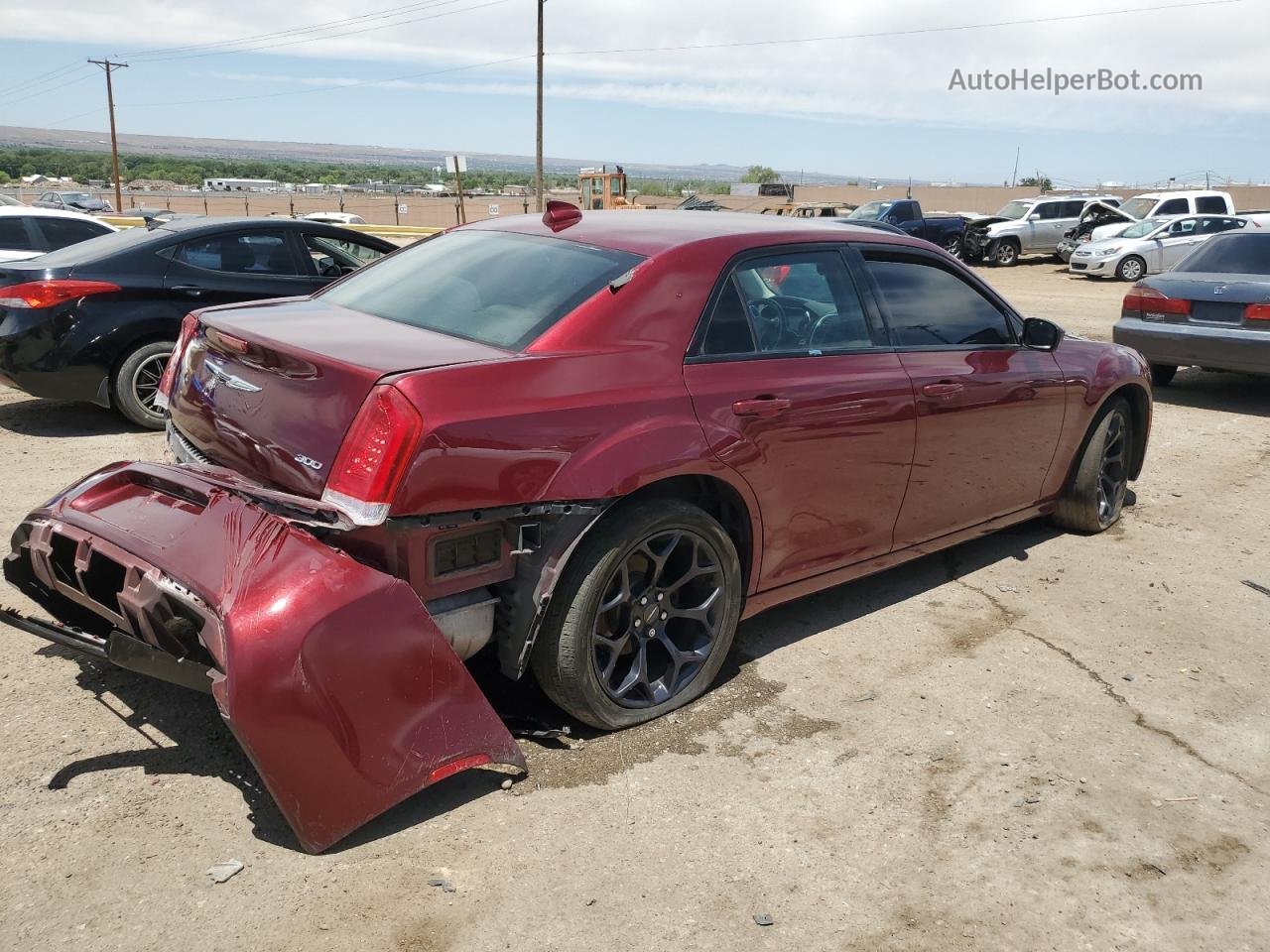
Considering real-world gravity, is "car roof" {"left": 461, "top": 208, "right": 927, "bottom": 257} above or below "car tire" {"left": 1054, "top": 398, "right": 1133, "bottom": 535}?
above

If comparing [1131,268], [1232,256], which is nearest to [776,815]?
[1232,256]

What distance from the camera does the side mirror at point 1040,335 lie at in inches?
193

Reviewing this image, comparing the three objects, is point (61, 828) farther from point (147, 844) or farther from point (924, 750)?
point (924, 750)

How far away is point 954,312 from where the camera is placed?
4609mm

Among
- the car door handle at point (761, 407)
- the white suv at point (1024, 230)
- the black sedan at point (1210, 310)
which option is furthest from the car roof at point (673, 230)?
the white suv at point (1024, 230)

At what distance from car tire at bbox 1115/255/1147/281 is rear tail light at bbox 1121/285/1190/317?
1387 cm

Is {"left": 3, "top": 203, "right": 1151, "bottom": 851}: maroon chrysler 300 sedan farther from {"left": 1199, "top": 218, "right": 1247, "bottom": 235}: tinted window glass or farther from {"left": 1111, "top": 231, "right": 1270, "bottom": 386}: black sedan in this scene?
{"left": 1199, "top": 218, "right": 1247, "bottom": 235}: tinted window glass

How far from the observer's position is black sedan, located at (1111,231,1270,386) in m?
8.85

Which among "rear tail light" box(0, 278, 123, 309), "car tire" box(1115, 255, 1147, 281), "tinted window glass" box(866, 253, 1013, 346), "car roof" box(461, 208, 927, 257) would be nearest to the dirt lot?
"tinted window glass" box(866, 253, 1013, 346)

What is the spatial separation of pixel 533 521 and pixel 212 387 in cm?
124

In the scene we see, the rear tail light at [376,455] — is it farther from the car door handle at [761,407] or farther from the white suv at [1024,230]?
the white suv at [1024,230]

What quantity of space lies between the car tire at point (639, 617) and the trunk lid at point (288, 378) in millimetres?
718

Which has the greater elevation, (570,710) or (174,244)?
(174,244)

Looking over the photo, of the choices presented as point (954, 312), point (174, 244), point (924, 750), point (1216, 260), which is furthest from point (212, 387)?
point (1216, 260)
